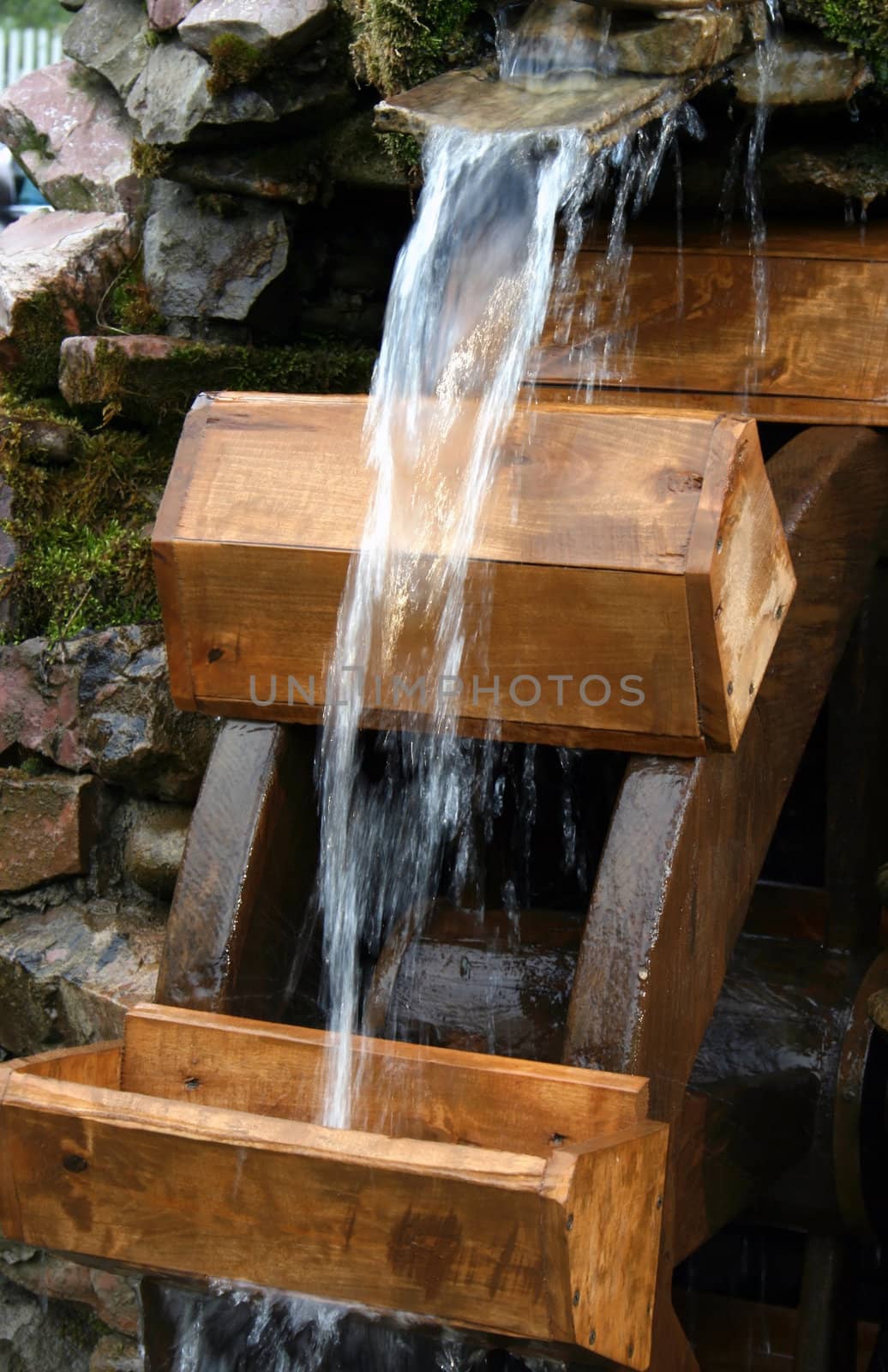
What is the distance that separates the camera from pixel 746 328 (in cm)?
283

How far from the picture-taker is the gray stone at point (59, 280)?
11.3 ft

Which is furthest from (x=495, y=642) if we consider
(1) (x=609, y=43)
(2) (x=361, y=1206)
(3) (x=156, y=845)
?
(3) (x=156, y=845)

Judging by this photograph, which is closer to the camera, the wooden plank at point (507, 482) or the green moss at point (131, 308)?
the wooden plank at point (507, 482)

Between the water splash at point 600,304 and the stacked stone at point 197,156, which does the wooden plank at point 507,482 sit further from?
the stacked stone at point 197,156

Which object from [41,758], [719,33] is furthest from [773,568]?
[41,758]

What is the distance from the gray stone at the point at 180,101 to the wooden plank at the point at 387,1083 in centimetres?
171

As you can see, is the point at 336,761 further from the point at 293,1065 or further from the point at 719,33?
the point at 719,33

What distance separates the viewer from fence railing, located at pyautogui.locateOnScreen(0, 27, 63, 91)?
1642 centimetres

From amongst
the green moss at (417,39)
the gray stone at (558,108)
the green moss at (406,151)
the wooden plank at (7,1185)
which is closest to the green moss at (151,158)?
the green moss at (406,151)

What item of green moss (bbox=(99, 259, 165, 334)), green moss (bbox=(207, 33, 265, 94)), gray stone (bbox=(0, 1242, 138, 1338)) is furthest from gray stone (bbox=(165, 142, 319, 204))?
gray stone (bbox=(0, 1242, 138, 1338))

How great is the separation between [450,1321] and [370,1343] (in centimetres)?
44

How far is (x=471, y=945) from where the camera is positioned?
8.91ft

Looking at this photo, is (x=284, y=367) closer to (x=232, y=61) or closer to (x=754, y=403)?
(x=232, y=61)

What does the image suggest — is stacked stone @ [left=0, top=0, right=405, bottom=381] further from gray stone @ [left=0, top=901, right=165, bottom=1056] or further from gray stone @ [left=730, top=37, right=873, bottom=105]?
gray stone @ [left=0, top=901, right=165, bottom=1056]
